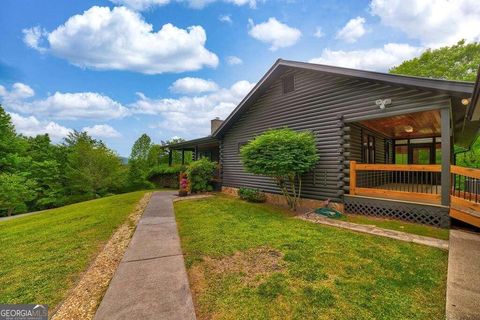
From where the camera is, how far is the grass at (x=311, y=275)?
2377mm

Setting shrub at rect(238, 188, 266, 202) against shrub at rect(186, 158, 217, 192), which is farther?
shrub at rect(186, 158, 217, 192)

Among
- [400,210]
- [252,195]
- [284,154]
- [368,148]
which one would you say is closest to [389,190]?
[400,210]

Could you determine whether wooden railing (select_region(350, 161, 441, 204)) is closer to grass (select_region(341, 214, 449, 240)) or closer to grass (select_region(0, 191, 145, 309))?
grass (select_region(341, 214, 449, 240))

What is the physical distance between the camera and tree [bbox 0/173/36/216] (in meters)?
18.2

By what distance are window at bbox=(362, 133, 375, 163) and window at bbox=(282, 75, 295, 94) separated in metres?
3.86

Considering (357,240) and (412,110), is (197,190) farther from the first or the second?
(412,110)

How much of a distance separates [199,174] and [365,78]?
952cm

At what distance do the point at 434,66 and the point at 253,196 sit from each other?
75.2 ft

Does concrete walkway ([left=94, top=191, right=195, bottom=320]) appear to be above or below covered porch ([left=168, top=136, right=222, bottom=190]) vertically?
below

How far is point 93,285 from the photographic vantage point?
2.97 m

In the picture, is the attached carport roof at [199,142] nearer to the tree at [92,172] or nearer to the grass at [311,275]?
the tree at [92,172]

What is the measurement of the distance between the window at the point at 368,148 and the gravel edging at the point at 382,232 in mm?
4591

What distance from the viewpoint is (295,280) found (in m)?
2.97

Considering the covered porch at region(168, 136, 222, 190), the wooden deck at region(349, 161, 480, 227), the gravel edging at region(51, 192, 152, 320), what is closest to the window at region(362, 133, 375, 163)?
the wooden deck at region(349, 161, 480, 227)
